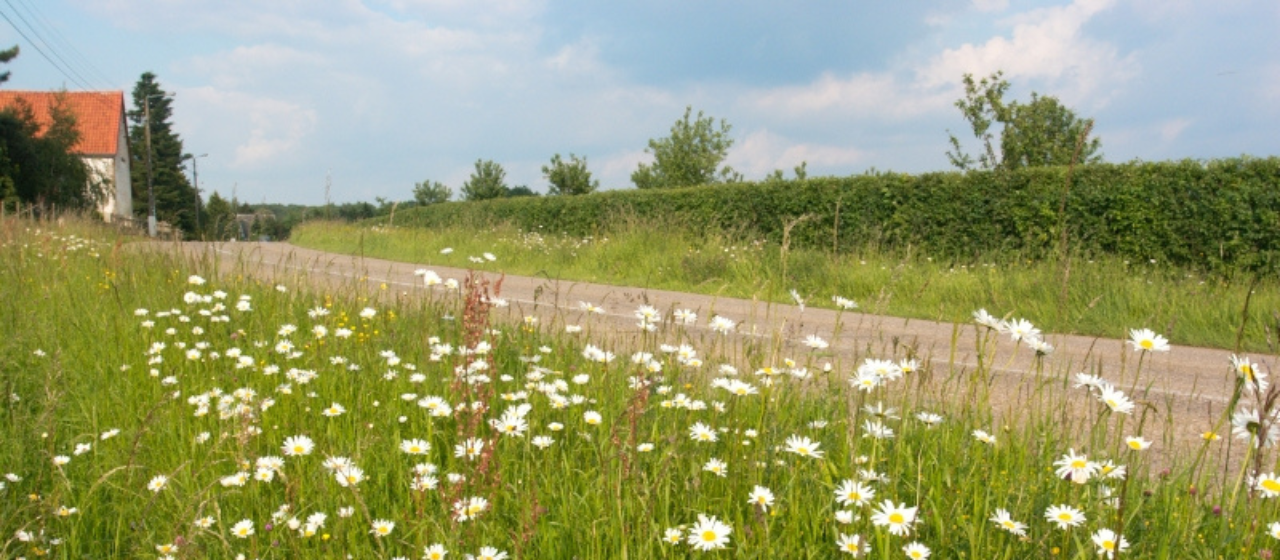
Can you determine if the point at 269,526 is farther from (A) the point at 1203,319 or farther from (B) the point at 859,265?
(B) the point at 859,265

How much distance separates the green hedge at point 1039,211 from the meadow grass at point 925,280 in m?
0.48

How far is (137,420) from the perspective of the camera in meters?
3.92

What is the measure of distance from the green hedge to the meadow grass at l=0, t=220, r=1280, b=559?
6.84 meters

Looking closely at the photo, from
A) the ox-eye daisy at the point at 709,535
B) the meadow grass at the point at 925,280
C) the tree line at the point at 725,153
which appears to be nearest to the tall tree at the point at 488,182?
the tree line at the point at 725,153

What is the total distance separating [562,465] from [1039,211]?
520 inches

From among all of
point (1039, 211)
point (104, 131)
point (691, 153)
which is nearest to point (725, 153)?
point (691, 153)

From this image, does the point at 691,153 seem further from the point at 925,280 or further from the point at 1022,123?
the point at 925,280

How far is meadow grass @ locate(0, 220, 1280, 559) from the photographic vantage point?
236cm

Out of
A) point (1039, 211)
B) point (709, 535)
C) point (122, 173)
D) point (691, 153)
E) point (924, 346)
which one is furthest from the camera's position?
point (122, 173)

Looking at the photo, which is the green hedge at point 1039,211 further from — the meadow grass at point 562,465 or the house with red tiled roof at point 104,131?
the house with red tiled roof at point 104,131

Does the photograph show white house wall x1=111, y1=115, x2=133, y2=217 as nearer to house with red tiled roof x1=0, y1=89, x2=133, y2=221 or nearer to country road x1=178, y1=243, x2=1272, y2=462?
house with red tiled roof x1=0, y1=89, x2=133, y2=221

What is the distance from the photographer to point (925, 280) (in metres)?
6.84

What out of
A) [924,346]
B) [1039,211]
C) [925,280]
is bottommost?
[924,346]

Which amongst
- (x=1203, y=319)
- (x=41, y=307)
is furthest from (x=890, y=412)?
(x=1203, y=319)
